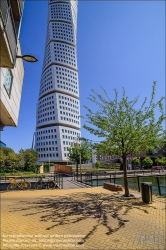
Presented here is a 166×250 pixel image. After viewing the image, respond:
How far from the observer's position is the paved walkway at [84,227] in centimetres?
468

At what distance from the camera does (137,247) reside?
4.50 meters

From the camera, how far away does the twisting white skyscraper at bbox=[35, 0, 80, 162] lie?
297ft

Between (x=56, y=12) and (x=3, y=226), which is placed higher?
(x=56, y=12)

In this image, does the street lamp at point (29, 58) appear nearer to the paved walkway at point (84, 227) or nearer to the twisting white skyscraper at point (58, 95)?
the paved walkway at point (84, 227)

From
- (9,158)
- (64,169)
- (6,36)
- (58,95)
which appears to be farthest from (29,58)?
(58,95)

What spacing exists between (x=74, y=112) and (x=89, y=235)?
9648 cm

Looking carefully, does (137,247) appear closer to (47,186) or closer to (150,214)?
(150,214)

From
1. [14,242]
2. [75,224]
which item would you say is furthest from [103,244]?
[14,242]

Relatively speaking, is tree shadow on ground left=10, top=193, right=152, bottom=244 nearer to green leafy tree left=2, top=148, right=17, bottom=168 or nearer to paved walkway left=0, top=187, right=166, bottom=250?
paved walkway left=0, top=187, right=166, bottom=250

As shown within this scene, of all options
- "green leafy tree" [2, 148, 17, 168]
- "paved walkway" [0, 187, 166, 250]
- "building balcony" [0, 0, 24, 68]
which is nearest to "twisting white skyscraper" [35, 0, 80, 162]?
"green leafy tree" [2, 148, 17, 168]

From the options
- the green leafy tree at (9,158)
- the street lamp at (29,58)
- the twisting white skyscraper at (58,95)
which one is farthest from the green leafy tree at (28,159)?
the street lamp at (29,58)

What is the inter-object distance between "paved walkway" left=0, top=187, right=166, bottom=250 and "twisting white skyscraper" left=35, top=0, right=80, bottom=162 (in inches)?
2983

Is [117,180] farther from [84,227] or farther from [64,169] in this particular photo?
[84,227]

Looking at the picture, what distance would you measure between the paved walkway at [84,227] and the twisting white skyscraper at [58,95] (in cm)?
7576
